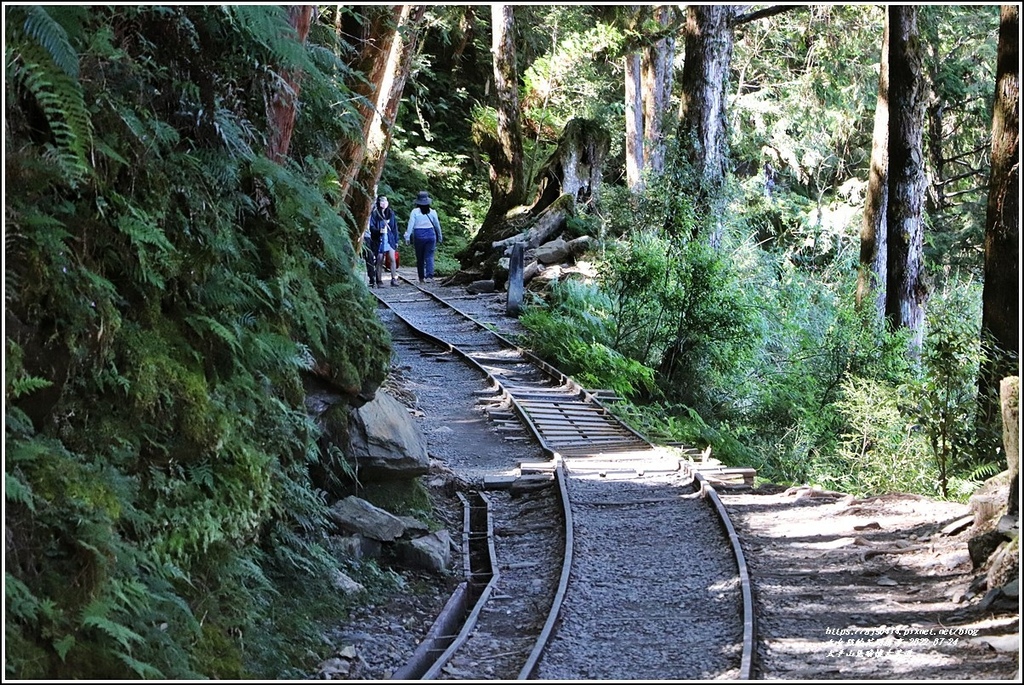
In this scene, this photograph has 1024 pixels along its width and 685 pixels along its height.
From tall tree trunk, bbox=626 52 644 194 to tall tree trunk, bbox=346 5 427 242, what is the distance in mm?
16969

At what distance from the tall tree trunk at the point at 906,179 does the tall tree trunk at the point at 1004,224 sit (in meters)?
4.85

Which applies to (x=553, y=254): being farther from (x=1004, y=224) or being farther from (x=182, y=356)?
(x=182, y=356)

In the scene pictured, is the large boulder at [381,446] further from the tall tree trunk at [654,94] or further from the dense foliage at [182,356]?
the tall tree trunk at [654,94]

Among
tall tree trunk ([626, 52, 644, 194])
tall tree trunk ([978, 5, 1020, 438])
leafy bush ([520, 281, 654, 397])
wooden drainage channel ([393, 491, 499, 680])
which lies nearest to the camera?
wooden drainage channel ([393, 491, 499, 680])

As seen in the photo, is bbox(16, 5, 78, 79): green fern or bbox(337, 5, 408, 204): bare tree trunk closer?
bbox(16, 5, 78, 79): green fern

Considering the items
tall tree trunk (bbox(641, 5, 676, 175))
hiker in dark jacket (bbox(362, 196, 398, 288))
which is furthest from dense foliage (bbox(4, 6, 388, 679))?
tall tree trunk (bbox(641, 5, 676, 175))

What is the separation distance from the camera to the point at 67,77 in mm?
4727

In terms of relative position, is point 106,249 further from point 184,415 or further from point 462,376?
point 462,376

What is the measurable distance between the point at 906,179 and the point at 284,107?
11548 mm

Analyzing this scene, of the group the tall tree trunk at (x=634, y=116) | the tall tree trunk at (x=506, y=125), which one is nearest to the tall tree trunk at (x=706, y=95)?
the tall tree trunk at (x=506, y=125)

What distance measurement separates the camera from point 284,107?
22.9 ft

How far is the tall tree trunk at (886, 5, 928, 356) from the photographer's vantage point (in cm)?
1536

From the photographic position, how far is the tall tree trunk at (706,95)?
1788 cm

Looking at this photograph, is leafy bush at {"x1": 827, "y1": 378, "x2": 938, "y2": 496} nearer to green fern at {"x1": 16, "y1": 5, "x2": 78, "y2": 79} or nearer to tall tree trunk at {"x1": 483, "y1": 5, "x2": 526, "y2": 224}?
green fern at {"x1": 16, "y1": 5, "x2": 78, "y2": 79}
